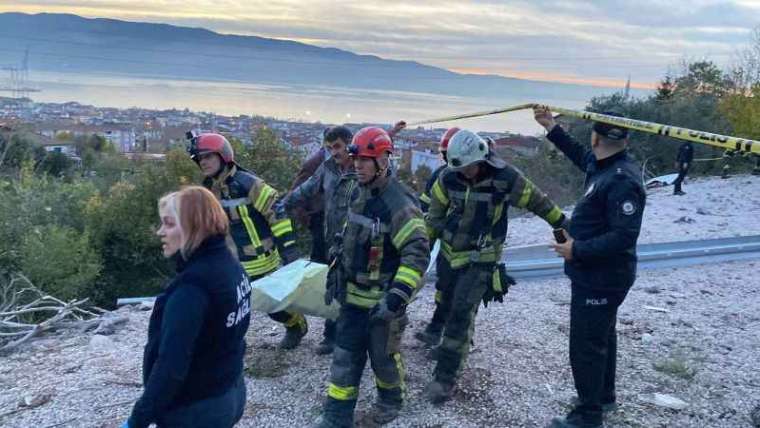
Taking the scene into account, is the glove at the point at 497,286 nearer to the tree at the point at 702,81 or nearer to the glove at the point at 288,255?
the glove at the point at 288,255

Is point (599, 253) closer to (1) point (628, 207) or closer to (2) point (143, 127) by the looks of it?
(1) point (628, 207)

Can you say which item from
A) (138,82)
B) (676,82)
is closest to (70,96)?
(138,82)

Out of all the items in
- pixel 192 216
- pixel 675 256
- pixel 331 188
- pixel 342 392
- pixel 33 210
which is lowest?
pixel 33 210

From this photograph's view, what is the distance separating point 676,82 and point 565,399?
29656 millimetres

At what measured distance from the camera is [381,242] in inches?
160

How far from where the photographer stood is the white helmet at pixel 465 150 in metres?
4.32

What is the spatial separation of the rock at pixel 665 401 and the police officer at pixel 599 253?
89 cm

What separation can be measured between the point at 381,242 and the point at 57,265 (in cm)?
1287

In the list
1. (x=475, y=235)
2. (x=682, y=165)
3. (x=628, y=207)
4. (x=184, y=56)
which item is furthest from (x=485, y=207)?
(x=184, y=56)

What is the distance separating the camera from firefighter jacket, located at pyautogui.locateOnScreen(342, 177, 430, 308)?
390 centimetres

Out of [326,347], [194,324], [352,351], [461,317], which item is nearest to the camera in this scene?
[194,324]

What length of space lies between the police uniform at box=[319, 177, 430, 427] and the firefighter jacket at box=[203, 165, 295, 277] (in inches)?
46.9

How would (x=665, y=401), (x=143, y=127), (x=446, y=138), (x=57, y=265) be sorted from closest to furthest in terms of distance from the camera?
(x=665, y=401) < (x=446, y=138) < (x=57, y=265) < (x=143, y=127)

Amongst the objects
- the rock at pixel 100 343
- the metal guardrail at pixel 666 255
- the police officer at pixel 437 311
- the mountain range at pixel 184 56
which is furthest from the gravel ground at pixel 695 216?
the mountain range at pixel 184 56
